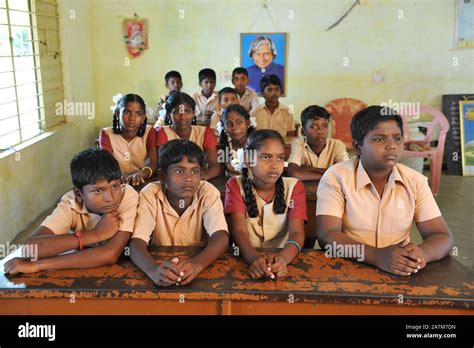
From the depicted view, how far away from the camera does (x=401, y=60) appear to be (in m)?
6.39

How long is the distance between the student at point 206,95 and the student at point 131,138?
235cm

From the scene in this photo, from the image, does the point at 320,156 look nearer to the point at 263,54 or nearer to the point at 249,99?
the point at 249,99

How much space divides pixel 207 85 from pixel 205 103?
0.23 m

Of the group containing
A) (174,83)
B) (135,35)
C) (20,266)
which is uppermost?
(135,35)

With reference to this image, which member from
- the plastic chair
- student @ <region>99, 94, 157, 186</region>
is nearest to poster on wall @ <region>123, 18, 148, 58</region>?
the plastic chair

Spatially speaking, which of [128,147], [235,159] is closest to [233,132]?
[235,159]

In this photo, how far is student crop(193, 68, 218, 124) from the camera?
5.82 metres

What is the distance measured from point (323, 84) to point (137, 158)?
3.82 m

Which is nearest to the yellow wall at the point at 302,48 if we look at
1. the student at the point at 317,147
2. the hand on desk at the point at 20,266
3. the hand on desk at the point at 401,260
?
the student at the point at 317,147

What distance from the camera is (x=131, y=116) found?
10.9 ft

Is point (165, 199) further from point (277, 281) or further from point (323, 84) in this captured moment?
point (323, 84)

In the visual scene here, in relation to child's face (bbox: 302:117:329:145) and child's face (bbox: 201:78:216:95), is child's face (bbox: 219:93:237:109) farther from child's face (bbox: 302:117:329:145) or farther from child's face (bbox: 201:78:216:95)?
child's face (bbox: 302:117:329:145)

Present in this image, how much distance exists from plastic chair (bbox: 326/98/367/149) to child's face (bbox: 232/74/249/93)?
1323mm
